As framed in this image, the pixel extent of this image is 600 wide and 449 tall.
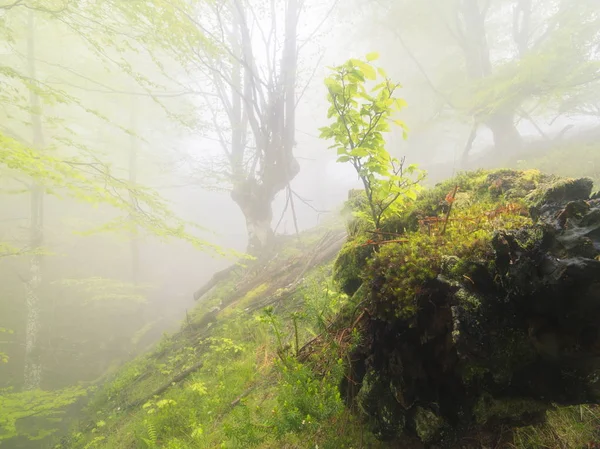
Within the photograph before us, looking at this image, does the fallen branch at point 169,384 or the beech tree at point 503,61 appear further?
the beech tree at point 503,61

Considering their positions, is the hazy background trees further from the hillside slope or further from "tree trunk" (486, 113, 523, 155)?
the hillside slope

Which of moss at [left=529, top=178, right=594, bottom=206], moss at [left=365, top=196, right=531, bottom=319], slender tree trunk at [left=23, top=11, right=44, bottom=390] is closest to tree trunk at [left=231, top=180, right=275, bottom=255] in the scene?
slender tree trunk at [left=23, top=11, right=44, bottom=390]

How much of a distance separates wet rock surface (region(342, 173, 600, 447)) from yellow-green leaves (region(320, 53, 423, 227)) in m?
0.77

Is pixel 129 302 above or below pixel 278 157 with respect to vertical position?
below

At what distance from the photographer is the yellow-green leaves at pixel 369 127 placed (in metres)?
2.11

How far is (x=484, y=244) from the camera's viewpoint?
5.22 ft

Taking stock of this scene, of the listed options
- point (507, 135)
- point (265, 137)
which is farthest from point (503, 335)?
point (507, 135)

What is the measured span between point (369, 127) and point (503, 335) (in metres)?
1.62

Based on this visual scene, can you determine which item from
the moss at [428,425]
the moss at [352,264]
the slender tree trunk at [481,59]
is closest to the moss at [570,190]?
the moss at [352,264]

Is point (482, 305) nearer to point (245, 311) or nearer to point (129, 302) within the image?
point (245, 311)

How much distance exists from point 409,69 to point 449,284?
23.0 m

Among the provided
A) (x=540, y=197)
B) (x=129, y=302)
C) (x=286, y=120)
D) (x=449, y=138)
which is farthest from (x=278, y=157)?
(x=449, y=138)

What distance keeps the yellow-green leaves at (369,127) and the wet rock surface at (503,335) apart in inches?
30.4

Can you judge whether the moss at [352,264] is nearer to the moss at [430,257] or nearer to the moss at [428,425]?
the moss at [430,257]
